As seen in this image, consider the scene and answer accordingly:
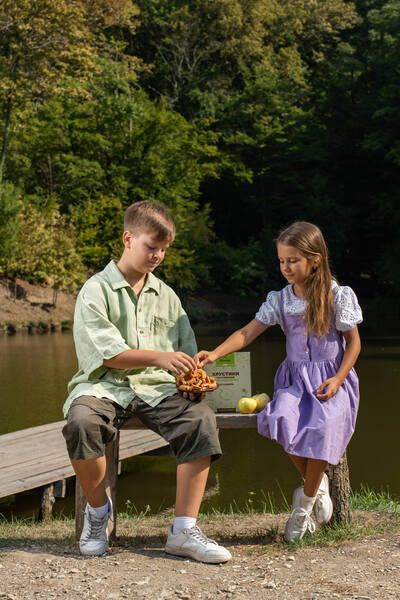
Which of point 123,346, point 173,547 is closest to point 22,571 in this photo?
point 173,547

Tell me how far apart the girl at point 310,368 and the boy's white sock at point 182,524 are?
18.3 inches

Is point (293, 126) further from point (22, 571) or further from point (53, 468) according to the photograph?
point (22, 571)

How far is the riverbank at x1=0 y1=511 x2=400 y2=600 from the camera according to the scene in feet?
10.9

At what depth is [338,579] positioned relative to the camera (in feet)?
11.4

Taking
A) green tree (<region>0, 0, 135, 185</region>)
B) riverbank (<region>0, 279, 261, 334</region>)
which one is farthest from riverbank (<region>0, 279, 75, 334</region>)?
green tree (<region>0, 0, 135, 185</region>)

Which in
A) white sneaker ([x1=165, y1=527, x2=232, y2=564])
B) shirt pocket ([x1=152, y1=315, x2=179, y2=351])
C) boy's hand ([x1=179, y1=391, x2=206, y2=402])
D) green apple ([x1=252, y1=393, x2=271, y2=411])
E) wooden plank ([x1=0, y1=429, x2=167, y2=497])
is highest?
shirt pocket ([x1=152, y1=315, x2=179, y2=351])

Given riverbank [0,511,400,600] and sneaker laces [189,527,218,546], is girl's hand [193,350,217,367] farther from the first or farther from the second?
riverbank [0,511,400,600]

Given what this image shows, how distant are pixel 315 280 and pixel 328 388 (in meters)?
0.53

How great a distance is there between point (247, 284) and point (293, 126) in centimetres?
628

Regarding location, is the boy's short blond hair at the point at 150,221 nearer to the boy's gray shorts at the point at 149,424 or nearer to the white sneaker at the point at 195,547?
the boy's gray shorts at the point at 149,424

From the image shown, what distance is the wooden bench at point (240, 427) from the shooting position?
413 centimetres

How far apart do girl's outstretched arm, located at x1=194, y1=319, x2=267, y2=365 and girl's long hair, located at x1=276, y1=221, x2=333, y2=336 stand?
25 cm

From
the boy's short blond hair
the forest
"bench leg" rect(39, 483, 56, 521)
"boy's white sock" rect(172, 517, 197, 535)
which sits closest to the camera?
"boy's white sock" rect(172, 517, 197, 535)

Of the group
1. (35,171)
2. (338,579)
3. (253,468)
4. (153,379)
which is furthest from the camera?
(35,171)
